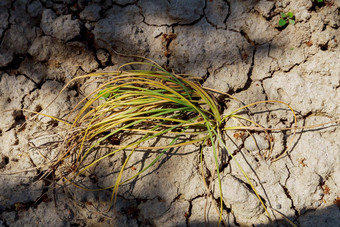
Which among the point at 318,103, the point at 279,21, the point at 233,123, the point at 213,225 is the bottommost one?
the point at 213,225

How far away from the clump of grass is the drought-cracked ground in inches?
3.3

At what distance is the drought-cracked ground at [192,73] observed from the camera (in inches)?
69.8

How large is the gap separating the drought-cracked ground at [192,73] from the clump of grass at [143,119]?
84 millimetres

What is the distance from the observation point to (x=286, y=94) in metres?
1.92

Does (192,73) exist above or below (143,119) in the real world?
above

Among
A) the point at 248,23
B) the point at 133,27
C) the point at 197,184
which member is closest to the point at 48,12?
the point at 133,27

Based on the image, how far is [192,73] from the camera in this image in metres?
2.05

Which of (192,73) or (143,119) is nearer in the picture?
(143,119)

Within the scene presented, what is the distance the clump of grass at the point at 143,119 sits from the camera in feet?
6.08

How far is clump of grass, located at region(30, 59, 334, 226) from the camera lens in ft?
6.08

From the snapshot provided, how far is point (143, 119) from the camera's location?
74.0 inches

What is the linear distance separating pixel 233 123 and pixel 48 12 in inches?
63.1

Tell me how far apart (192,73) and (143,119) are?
1.65 feet

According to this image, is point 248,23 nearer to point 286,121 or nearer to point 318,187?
point 286,121
